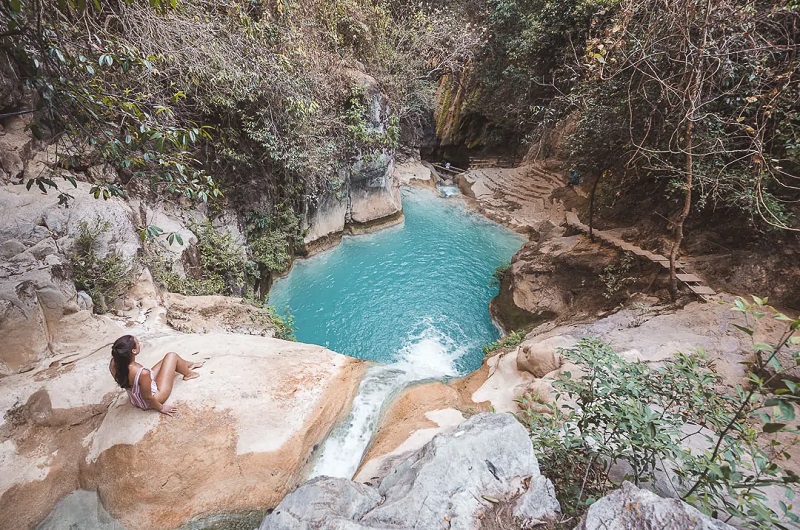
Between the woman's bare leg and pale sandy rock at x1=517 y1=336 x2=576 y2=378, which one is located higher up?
the woman's bare leg

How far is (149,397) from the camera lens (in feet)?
11.0

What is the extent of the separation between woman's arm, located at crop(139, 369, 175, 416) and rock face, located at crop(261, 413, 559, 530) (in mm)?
1931

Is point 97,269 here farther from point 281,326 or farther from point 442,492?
point 442,492

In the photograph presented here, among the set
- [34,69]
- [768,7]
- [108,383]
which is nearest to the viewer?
[34,69]

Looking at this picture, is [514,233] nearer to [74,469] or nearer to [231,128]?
[231,128]

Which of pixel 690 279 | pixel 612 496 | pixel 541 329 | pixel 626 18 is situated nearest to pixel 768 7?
pixel 626 18

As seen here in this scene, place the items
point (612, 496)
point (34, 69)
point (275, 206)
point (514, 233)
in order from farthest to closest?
1. point (514, 233)
2. point (275, 206)
3. point (34, 69)
4. point (612, 496)

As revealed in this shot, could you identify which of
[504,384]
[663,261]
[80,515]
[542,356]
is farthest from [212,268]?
[663,261]

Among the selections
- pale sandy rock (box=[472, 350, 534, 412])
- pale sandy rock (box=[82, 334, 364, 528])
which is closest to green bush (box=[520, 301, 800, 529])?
pale sandy rock (box=[472, 350, 534, 412])

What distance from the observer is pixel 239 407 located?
384 centimetres

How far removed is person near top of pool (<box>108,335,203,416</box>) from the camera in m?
3.16

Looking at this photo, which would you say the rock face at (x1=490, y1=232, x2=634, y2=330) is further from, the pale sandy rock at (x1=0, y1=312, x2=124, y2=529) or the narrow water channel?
the pale sandy rock at (x1=0, y1=312, x2=124, y2=529)

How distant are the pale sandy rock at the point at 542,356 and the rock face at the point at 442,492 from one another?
243cm

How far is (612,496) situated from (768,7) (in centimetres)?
854
